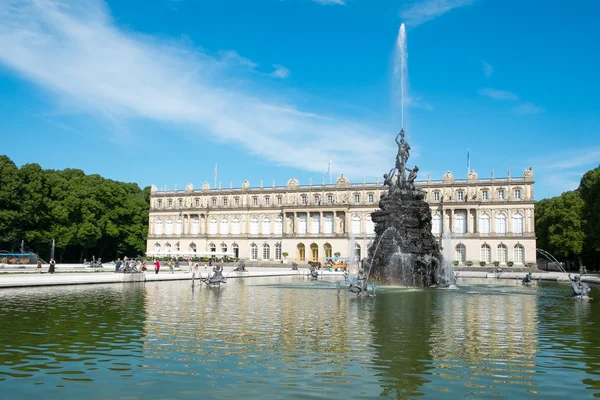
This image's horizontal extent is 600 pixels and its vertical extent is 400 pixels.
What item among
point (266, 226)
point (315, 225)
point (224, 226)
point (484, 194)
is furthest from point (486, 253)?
point (224, 226)

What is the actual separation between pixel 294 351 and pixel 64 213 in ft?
221

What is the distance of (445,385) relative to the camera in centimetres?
967

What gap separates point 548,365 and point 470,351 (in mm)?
1818

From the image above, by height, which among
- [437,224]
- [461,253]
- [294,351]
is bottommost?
[294,351]

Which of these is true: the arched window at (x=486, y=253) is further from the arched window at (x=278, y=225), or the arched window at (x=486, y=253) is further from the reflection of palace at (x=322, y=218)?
the arched window at (x=278, y=225)

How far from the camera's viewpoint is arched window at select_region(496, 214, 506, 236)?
8462cm

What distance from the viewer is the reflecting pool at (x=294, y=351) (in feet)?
31.0

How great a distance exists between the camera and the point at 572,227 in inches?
2987

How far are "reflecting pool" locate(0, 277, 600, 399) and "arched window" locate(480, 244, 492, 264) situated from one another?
65656mm

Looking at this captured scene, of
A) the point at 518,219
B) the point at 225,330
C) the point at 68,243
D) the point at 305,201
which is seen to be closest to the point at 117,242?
the point at 68,243

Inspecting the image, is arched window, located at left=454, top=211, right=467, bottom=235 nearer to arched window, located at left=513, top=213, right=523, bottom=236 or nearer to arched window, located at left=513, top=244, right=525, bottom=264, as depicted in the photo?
arched window, located at left=513, top=213, right=523, bottom=236

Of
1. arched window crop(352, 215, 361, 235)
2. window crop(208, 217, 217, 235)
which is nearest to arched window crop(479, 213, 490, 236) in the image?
arched window crop(352, 215, 361, 235)

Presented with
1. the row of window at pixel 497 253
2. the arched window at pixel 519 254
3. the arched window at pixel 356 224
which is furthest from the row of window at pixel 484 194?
the arched window at pixel 356 224

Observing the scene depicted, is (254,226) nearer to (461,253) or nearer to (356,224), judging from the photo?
(356,224)
